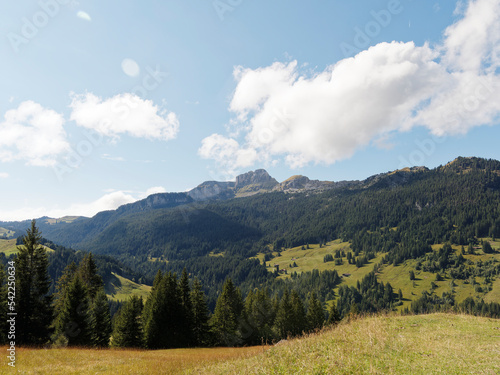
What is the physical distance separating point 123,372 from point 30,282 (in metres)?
28.3

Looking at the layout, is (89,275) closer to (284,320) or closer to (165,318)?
(165,318)

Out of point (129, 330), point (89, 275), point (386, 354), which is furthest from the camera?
point (89, 275)

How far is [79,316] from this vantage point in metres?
35.8

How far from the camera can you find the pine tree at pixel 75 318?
34656 mm

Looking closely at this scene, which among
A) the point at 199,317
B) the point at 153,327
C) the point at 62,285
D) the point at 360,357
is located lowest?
the point at 199,317

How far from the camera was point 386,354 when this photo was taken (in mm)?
13484

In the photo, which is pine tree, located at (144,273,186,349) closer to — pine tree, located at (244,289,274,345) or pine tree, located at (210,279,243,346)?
pine tree, located at (210,279,243,346)

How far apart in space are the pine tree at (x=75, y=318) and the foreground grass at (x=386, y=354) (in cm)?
3074

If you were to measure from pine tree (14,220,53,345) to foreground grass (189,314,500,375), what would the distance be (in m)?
30.4

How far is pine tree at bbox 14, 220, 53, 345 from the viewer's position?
31195mm

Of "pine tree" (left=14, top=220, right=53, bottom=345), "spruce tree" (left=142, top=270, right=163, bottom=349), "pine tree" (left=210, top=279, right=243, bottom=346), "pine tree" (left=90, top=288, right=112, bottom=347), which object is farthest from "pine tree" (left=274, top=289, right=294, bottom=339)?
"pine tree" (left=14, top=220, right=53, bottom=345)

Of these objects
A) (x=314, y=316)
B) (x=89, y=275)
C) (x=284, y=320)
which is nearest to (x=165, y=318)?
(x=89, y=275)

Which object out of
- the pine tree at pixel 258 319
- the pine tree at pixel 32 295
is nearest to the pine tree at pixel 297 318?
the pine tree at pixel 258 319

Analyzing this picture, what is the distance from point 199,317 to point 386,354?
4340cm
